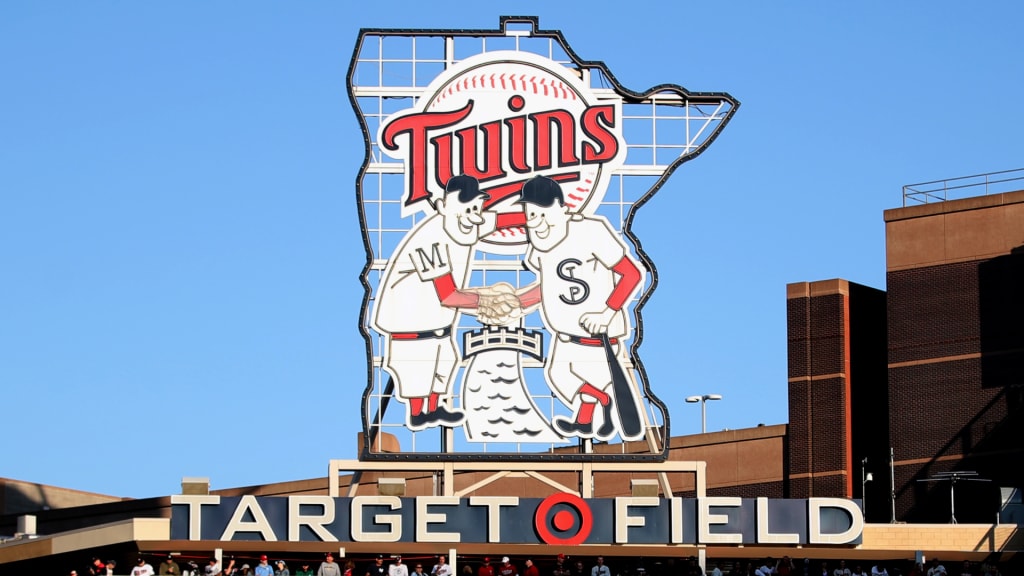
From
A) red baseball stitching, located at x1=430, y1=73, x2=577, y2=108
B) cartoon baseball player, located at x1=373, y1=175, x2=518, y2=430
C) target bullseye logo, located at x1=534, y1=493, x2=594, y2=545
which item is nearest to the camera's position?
target bullseye logo, located at x1=534, y1=493, x2=594, y2=545

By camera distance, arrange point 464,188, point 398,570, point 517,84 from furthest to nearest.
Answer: point 517,84 < point 464,188 < point 398,570

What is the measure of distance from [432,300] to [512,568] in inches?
341

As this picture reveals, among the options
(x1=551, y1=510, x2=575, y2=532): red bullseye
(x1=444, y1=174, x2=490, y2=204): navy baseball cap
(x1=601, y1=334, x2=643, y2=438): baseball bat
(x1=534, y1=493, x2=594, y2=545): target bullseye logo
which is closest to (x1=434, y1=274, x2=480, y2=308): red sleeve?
(x1=444, y1=174, x2=490, y2=204): navy baseball cap

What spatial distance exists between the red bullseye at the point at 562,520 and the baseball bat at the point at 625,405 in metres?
2.88

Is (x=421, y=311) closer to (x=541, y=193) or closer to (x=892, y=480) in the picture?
(x=541, y=193)

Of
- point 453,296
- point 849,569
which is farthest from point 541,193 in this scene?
point 849,569

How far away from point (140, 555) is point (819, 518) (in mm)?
20025

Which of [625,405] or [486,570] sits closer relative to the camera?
[486,570]

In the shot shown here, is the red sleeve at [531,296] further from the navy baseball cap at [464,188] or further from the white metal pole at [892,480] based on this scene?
the white metal pole at [892,480]

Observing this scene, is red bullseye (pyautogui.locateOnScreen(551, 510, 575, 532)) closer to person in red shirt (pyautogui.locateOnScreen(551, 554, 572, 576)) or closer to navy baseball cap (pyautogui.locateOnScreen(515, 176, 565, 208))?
person in red shirt (pyautogui.locateOnScreen(551, 554, 572, 576))

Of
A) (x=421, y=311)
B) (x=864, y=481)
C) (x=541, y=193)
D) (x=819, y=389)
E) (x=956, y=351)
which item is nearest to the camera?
(x=421, y=311)

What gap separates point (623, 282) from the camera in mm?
59406

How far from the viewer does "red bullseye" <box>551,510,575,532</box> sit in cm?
5775

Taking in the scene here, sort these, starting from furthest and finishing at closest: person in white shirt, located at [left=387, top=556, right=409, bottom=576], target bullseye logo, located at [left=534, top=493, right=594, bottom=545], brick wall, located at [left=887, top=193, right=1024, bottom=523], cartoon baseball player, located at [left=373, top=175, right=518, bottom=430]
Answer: brick wall, located at [left=887, top=193, right=1024, bottom=523]
cartoon baseball player, located at [left=373, top=175, right=518, bottom=430]
target bullseye logo, located at [left=534, top=493, right=594, bottom=545]
person in white shirt, located at [left=387, top=556, right=409, bottom=576]
